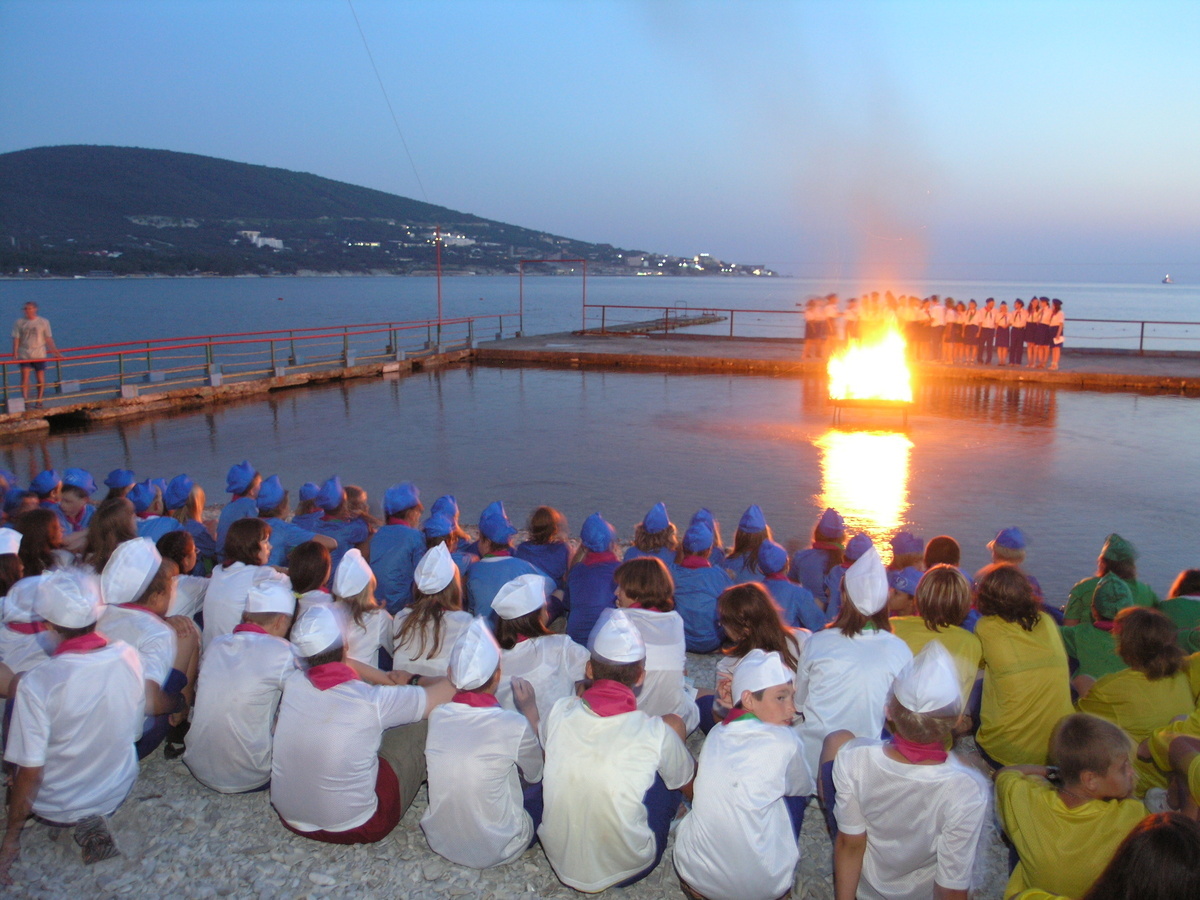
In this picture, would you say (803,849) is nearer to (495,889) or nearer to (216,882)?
(495,889)

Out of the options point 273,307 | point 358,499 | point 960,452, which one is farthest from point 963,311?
point 273,307

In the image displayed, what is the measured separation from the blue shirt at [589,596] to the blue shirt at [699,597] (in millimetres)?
403

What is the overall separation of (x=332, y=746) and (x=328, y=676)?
0.83 ft

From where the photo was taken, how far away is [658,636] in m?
3.83

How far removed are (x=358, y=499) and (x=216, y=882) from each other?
3259 millimetres

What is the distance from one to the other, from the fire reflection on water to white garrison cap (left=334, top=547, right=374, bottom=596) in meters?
5.32

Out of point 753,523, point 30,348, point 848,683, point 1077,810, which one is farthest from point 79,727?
point 30,348

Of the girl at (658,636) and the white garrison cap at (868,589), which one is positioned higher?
the white garrison cap at (868,589)

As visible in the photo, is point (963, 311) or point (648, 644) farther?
point (963, 311)

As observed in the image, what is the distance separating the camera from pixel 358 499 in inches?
247

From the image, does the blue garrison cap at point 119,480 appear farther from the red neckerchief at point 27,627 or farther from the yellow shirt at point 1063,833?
the yellow shirt at point 1063,833

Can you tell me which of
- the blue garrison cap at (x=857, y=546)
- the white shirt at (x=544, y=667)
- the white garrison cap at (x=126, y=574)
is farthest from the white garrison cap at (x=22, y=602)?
the blue garrison cap at (x=857, y=546)

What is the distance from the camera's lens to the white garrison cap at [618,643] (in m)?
2.91

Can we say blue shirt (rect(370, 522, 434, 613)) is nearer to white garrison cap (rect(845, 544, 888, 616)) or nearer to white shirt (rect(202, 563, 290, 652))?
white shirt (rect(202, 563, 290, 652))
